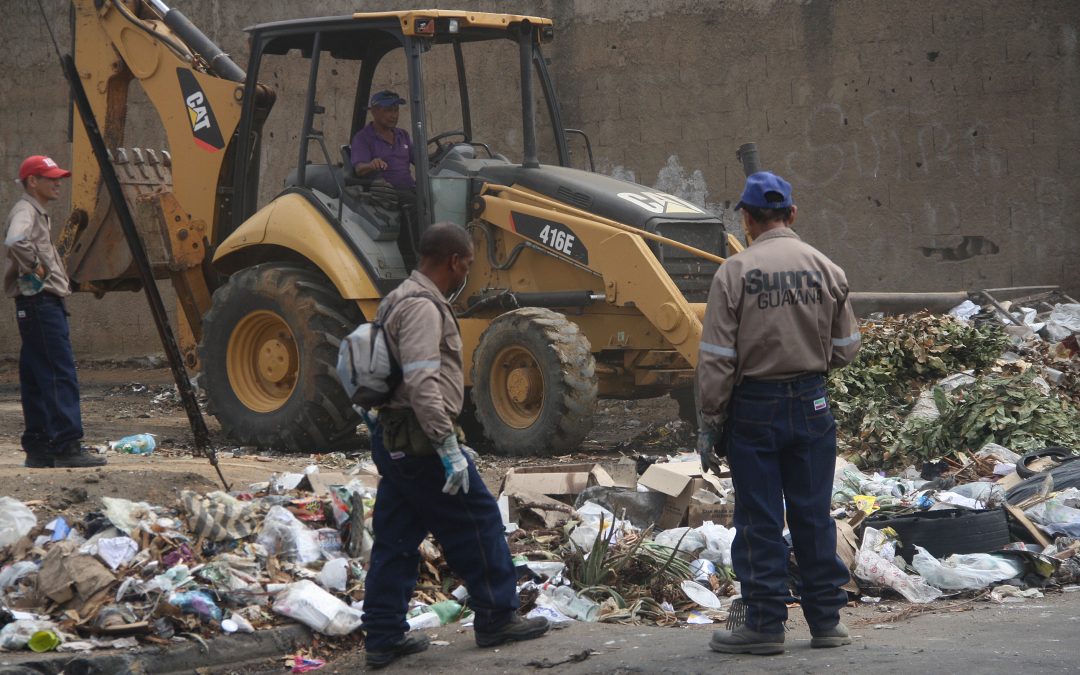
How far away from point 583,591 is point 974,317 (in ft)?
20.6

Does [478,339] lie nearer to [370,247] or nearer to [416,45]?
[370,247]

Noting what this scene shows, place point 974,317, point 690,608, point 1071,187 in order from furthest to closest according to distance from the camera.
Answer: point 1071,187 < point 974,317 < point 690,608

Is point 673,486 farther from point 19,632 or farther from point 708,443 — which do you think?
point 19,632

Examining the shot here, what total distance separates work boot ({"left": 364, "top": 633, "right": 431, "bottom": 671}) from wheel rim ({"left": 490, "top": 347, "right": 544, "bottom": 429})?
3.53 metres

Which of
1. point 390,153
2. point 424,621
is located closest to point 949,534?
point 424,621

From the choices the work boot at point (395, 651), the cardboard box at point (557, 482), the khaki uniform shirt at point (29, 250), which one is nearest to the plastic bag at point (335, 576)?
the work boot at point (395, 651)

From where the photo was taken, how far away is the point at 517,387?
8.60 metres

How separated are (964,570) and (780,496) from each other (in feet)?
5.22

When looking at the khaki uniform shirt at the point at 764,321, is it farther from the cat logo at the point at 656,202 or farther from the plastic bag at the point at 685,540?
the cat logo at the point at 656,202

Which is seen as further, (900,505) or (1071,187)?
(1071,187)

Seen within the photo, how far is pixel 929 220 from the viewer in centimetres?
1240

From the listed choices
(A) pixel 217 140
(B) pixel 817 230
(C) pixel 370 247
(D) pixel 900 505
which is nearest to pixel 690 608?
(D) pixel 900 505

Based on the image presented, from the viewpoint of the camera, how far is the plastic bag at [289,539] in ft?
19.5

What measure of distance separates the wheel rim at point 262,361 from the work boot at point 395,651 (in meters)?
4.73
